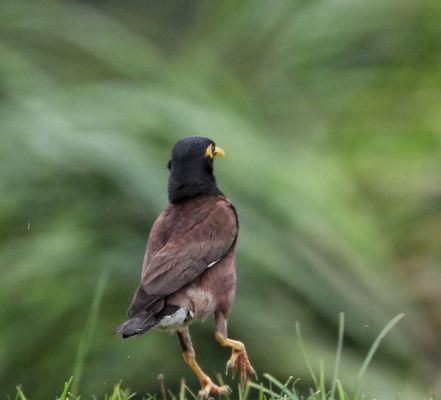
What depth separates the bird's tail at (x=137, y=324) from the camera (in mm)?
3428

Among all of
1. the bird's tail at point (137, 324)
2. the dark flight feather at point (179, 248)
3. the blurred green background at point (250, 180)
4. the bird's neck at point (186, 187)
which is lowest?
the blurred green background at point (250, 180)

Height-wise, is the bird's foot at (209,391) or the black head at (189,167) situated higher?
the black head at (189,167)

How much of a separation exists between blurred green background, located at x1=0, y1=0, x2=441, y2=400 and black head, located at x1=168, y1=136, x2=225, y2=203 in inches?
40.8

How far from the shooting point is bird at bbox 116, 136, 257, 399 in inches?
142

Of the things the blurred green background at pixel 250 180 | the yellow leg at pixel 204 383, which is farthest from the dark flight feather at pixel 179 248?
the blurred green background at pixel 250 180

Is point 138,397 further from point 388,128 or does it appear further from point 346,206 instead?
point 388,128

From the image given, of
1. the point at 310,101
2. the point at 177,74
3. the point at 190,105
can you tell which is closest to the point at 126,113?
the point at 190,105

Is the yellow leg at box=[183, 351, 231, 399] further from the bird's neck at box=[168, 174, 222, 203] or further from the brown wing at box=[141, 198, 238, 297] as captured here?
the bird's neck at box=[168, 174, 222, 203]

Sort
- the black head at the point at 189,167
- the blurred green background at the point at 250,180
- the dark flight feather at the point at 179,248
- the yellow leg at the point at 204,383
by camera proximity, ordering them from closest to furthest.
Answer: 1. the dark flight feather at the point at 179,248
2. the yellow leg at the point at 204,383
3. the black head at the point at 189,167
4. the blurred green background at the point at 250,180

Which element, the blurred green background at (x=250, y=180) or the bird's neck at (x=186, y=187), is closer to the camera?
the bird's neck at (x=186, y=187)

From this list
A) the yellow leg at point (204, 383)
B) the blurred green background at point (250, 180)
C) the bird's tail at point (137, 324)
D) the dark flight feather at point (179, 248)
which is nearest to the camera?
the bird's tail at point (137, 324)

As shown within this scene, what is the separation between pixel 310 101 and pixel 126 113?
4.53 ft

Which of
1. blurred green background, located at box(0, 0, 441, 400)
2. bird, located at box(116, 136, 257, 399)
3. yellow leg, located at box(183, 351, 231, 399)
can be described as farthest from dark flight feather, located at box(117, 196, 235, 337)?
blurred green background, located at box(0, 0, 441, 400)

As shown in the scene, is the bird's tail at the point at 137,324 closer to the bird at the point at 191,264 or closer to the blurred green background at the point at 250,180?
the bird at the point at 191,264
